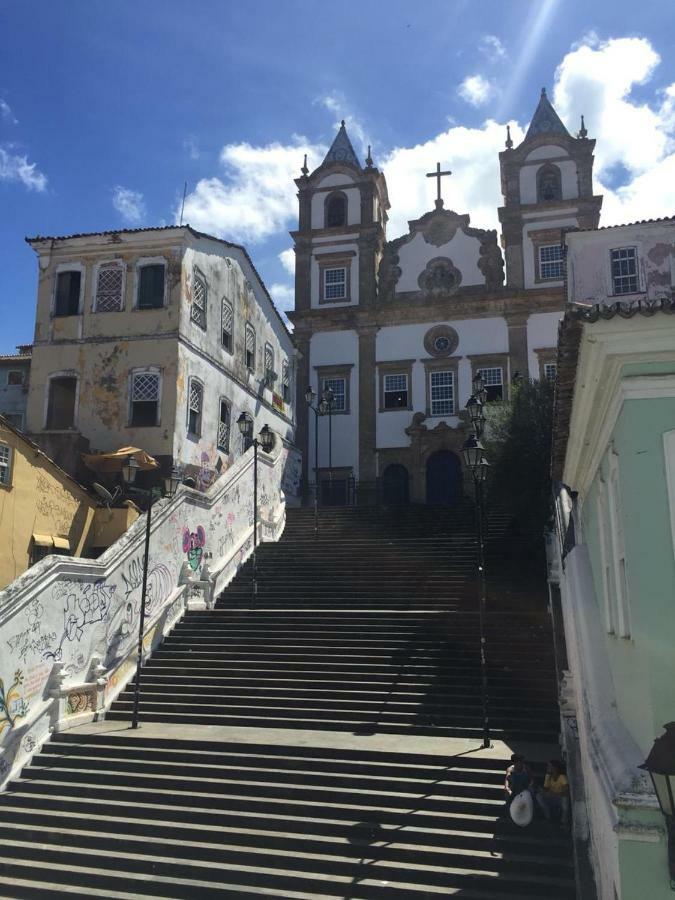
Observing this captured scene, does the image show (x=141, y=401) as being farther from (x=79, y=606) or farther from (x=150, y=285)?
(x=79, y=606)

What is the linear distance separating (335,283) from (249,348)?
7840 millimetres

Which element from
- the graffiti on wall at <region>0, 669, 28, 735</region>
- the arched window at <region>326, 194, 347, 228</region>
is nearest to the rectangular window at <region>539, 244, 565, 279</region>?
the arched window at <region>326, 194, 347, 228</region>

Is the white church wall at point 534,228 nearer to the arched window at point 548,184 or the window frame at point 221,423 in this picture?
the arched window at point 548,184

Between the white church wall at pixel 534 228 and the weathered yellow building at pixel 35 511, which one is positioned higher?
the white church wall at pixel 534 228

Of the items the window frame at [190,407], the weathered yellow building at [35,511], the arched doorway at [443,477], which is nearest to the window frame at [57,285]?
the window frame at [190,407]

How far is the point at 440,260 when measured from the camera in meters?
31.8

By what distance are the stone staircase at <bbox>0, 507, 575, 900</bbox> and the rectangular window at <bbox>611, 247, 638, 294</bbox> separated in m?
10.7

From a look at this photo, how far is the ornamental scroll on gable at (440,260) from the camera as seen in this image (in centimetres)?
3098

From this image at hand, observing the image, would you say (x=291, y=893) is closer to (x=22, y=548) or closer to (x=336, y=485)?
(x=22, y=548)

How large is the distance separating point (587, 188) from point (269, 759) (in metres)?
27.9

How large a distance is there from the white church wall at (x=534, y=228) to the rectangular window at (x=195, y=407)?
1504 cm

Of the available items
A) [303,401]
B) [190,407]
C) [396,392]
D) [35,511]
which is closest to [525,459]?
[190,407]

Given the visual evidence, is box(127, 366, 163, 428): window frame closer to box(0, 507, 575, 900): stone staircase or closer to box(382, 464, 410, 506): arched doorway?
box(0, 507, 575, 900): stone staircase

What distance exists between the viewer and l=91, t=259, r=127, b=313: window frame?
2194 cm
